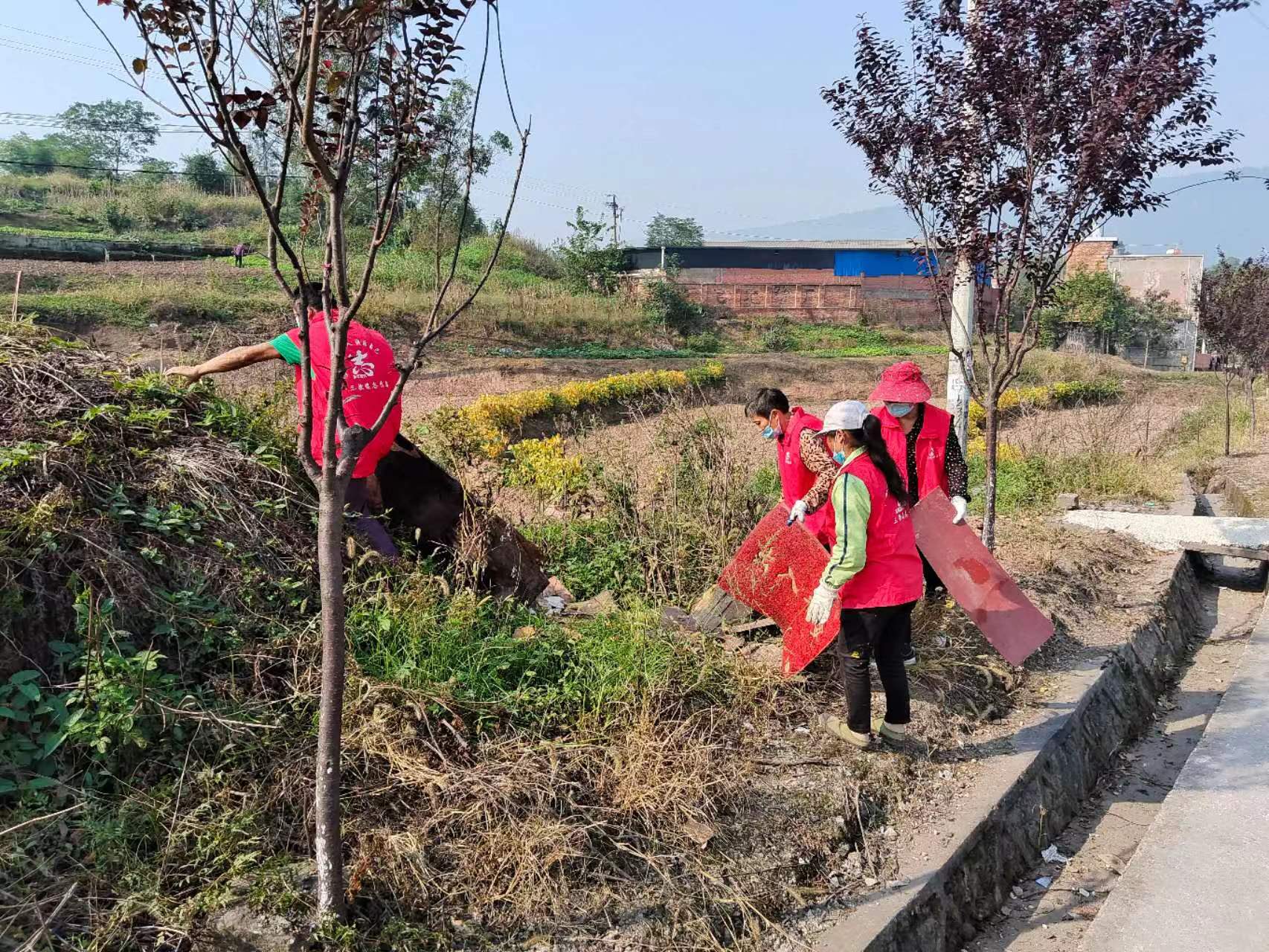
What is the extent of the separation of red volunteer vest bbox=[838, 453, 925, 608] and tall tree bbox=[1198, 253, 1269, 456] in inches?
550

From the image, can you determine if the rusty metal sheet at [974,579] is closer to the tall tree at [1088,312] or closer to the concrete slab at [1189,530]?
the concrete slab at [1189,530]

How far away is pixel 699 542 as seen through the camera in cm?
541

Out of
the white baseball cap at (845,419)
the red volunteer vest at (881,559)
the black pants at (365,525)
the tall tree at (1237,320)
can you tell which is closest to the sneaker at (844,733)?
the red volunteer vest at (881,559)

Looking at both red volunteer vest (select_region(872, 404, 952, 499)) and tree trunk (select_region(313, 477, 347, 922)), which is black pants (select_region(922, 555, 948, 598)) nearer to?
red volunteer vest (select_region(872, 404, 952, 499))

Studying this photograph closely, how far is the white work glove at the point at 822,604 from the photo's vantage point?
3.64 metres

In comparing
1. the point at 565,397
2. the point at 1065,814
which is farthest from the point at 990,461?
the point at 565,397

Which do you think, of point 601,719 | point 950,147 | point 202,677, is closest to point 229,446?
point 202,677

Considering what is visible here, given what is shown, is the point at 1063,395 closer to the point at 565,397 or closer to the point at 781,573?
the point at 565,397

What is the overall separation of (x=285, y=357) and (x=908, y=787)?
3.08m

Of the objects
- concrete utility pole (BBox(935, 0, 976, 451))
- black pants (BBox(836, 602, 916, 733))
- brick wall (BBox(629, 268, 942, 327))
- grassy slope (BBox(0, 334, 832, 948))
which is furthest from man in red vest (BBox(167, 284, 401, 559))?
brick wall (BBox(629, 268, 942, 327))

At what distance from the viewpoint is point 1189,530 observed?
820 cm

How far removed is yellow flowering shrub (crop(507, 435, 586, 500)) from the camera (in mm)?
6074

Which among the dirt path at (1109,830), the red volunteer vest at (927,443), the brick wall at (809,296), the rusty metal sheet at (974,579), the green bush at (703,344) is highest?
the brick wall at (809,296)

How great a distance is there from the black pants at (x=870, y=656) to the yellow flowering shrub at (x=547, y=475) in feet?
7.78
